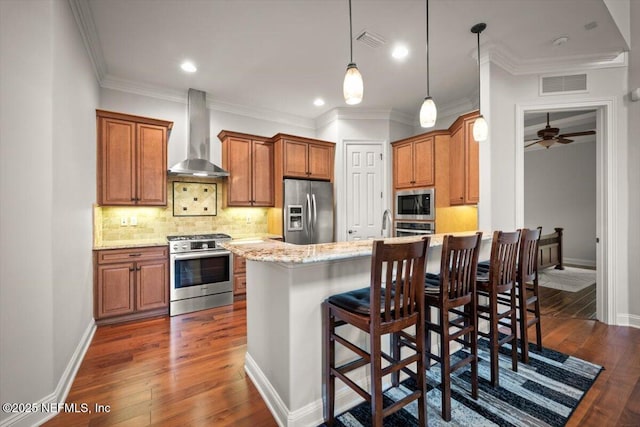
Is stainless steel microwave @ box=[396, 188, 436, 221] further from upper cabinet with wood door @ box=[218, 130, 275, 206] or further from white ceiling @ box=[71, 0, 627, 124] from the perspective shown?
upper cabinet with wood door @ box=[218, 130, 275, 206]

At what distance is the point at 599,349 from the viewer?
2.53m

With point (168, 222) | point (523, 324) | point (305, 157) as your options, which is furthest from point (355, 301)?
point (168, 222)

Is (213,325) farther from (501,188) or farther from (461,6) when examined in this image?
(461,6)

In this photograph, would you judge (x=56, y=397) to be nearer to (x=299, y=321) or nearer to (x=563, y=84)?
(x=299, y=321)

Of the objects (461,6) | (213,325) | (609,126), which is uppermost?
(461,6)

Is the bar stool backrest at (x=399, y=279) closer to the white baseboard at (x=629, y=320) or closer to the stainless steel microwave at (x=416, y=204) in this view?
the stainless steel microwave at (x=416, y=204)

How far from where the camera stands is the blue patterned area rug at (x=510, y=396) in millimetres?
1691

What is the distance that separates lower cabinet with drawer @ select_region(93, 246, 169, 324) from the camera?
3.10 m

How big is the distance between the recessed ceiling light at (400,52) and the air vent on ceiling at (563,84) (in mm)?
1668

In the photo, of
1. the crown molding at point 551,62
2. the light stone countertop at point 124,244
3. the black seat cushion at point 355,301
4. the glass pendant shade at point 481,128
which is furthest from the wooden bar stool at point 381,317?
the crown molding at point 551,62

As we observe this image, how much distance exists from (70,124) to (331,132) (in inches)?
142

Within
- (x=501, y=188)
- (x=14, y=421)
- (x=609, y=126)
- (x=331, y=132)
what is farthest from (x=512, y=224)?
(x=14, y=421)

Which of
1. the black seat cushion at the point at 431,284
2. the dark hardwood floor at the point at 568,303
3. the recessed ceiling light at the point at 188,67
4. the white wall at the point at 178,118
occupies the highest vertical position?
the recessed ceiling light at the point at 188,67

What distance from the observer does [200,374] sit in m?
2.20
